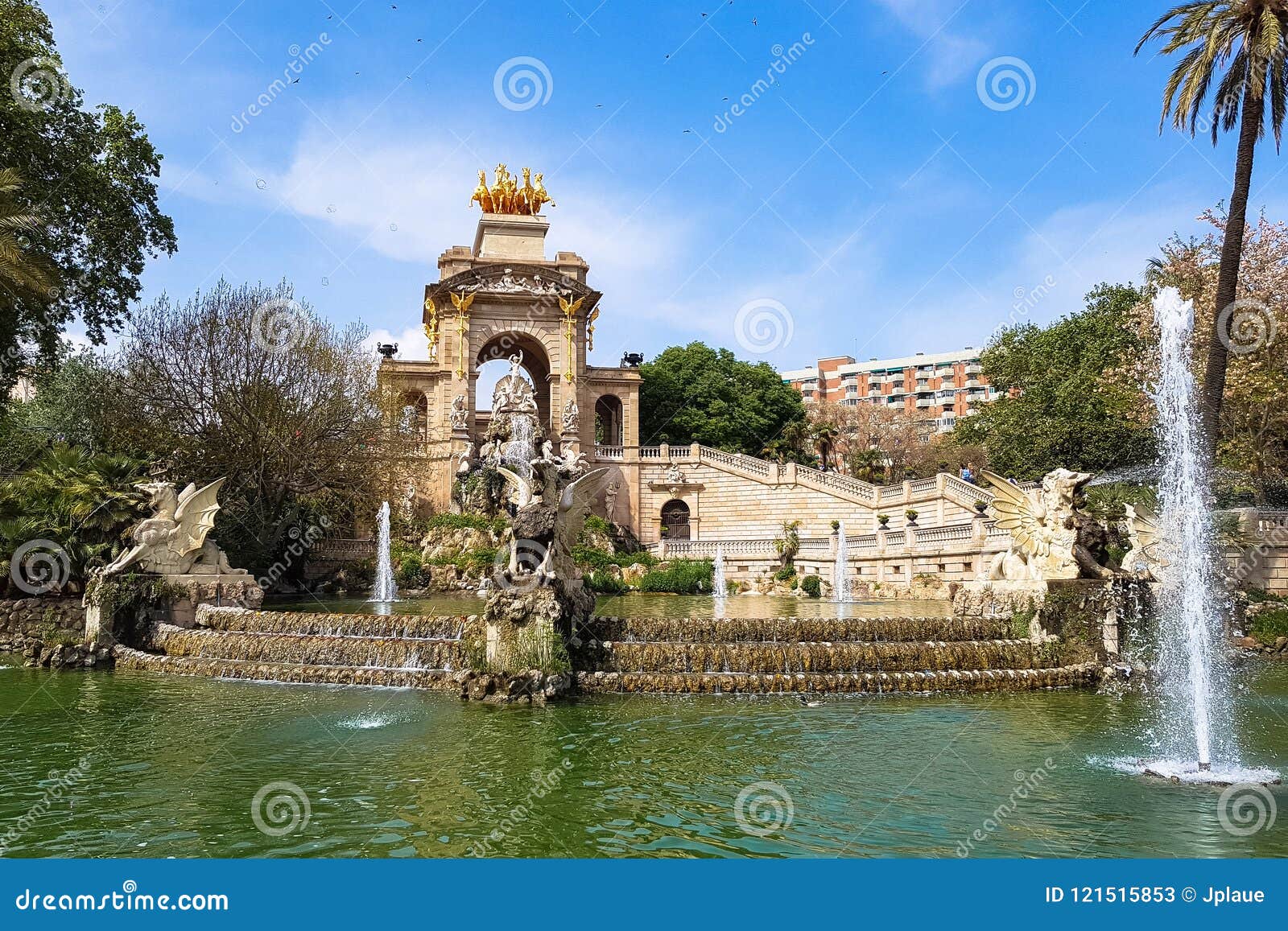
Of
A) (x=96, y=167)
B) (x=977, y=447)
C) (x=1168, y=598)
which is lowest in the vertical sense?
(x=1168, y=598)

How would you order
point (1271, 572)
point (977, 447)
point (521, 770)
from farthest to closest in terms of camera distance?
point (977, 447) → point (1271, 572) → point (521, 770)

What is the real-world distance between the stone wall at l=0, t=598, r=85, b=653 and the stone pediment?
28.1 metres

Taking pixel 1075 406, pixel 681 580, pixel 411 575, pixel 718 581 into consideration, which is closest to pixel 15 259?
pixel 411 575

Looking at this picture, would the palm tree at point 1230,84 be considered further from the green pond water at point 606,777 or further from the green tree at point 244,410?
the green tree at point 244,410

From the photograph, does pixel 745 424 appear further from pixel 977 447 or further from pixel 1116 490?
pixel 1116 490

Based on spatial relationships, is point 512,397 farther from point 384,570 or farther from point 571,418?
point 384,570

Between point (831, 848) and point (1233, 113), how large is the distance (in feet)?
62.5

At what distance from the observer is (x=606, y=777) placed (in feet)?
28.0

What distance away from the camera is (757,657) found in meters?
13.4

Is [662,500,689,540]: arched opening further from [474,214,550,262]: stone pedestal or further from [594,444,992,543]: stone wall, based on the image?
[474,214,550,262]: stone pedestal

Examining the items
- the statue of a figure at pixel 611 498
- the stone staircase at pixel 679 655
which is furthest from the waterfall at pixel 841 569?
the stone staircase at pixel 679 655

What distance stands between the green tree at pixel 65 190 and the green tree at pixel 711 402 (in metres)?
31.8

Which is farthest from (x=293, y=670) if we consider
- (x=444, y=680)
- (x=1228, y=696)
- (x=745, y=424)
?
(x=745, y=424)

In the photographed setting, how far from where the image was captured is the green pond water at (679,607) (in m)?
21.4
